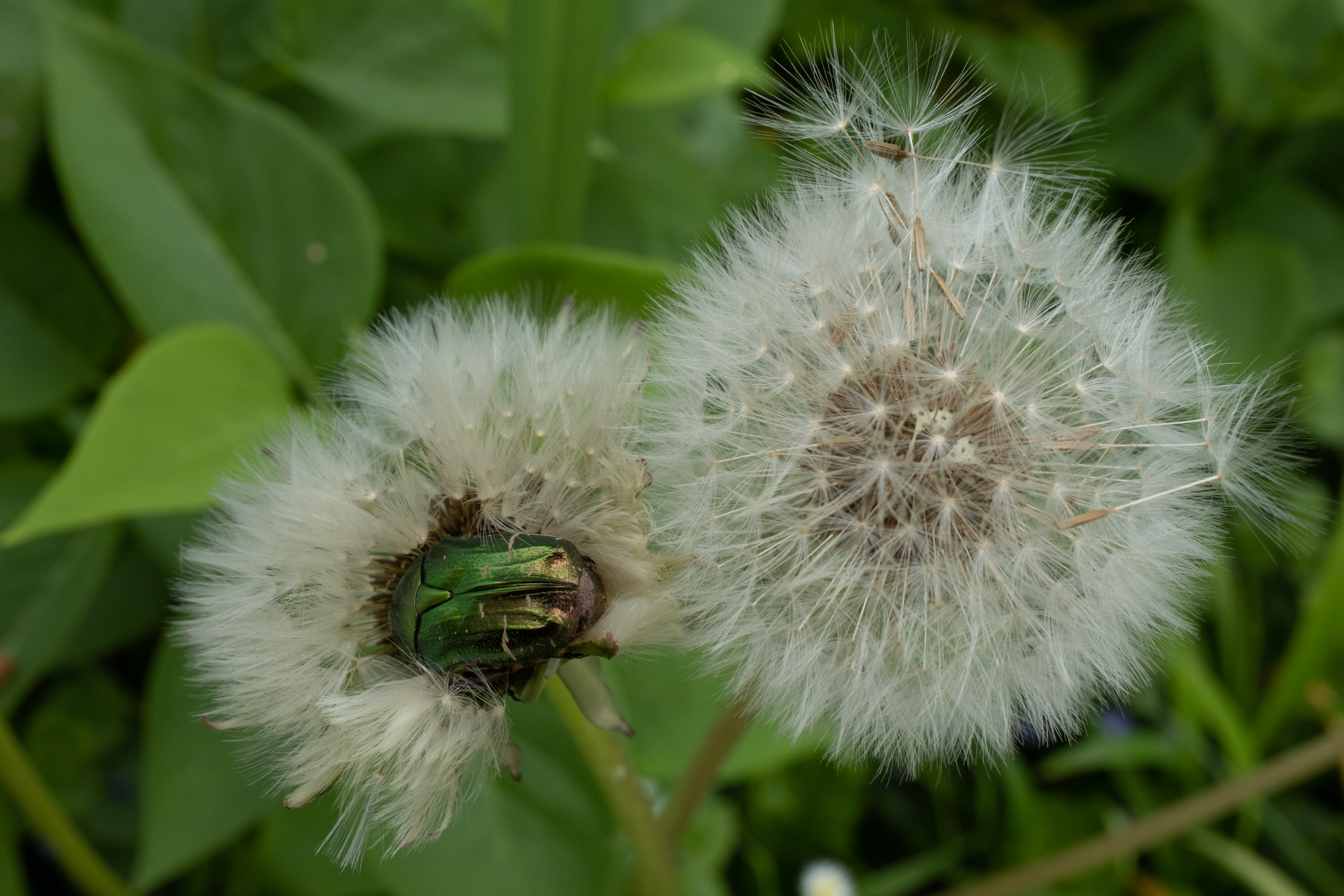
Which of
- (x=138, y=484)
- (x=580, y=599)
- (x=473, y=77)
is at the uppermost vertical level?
(x=473, y=77)

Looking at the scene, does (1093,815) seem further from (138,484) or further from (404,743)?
(138,484)

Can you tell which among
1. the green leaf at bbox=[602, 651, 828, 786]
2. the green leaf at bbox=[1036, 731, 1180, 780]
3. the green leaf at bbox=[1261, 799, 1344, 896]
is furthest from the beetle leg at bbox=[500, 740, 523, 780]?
the green leaf at bbox=[1261, 799, 1344, 896]

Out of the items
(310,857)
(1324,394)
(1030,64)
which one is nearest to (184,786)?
(310,857)

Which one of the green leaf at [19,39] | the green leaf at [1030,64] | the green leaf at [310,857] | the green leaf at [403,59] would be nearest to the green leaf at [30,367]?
the green leaf at [19,39]

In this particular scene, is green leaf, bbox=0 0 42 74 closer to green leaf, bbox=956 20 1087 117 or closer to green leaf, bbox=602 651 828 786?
green leaf, bbox=602 651 828 786

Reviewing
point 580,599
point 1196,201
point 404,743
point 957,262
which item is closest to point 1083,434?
point 957,262
